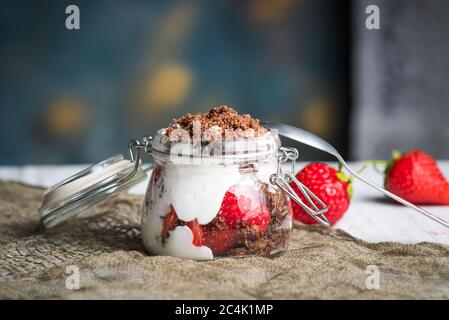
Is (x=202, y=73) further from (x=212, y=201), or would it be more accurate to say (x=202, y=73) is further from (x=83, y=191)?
(x=212, y=201)

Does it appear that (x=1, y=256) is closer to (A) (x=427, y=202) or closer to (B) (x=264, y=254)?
(B) (x=264, y=254)

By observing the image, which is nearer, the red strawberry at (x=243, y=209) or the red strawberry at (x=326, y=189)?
the red strawberry at (x=243, y=209)

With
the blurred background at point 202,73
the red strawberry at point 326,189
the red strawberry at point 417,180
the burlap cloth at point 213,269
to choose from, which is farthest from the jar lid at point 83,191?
the blurred background at point 202,73

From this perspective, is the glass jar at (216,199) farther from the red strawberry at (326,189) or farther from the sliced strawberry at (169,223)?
the red strawberry at (326,189)

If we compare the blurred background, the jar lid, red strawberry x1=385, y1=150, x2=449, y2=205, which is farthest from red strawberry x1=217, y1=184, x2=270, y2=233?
the blurred background

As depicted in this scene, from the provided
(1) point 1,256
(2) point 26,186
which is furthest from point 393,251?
(2) point 26,186

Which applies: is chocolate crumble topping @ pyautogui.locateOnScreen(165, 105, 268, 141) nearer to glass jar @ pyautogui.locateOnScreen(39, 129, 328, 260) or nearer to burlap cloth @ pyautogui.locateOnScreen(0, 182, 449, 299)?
glass jar @ pyautogui.locateOnScreen(39, 129, 328, 260)

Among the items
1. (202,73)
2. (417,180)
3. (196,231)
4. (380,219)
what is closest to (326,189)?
(380,219)
